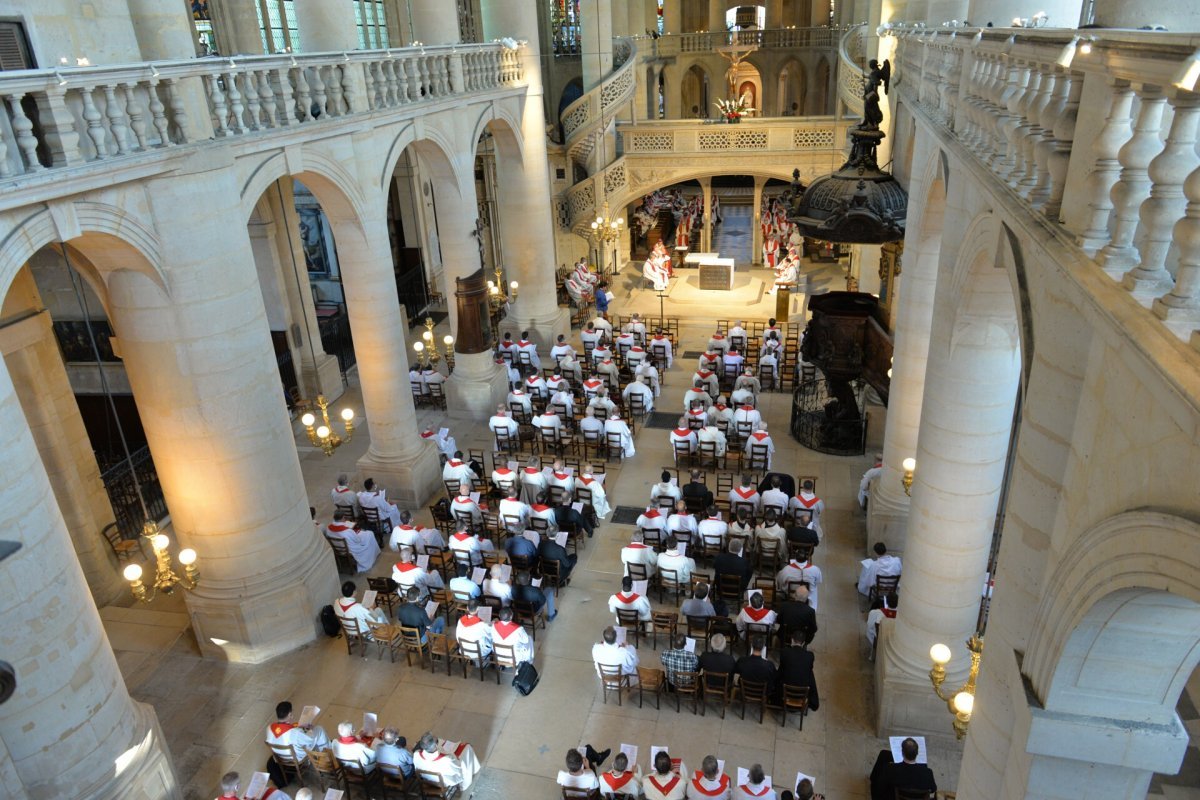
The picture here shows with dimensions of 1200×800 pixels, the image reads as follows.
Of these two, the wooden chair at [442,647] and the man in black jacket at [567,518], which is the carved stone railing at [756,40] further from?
the wooden chair at [442,647]

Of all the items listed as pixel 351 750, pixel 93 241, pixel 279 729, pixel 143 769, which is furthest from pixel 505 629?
pixel 93 241

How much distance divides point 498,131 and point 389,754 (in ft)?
48.6

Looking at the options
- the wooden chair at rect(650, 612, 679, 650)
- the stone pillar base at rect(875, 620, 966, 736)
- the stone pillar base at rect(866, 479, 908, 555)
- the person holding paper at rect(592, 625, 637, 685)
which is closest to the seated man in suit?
the stone pillar base at rect(875, 620, 966, 736)

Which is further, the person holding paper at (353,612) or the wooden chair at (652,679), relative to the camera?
the person holding paper at (353,612)

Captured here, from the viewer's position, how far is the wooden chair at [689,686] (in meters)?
9.98

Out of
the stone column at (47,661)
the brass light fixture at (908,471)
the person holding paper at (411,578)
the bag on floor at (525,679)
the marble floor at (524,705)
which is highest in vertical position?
the stone column at (47,661)

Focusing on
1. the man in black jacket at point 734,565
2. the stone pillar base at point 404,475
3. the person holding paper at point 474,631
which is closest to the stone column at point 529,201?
the stone pillar base at point 404,475

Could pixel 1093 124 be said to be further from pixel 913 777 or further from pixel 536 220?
pixel 536 220

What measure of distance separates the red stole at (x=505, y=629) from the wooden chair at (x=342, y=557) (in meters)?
3.61

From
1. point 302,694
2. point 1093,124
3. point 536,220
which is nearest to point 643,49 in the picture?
point 536,220

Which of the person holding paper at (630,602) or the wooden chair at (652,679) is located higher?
the person holding paper at (630,602)

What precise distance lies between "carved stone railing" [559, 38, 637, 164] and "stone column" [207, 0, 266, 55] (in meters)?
10.7

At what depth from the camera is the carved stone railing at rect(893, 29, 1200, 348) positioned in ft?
9.44

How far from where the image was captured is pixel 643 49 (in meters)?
31.7
